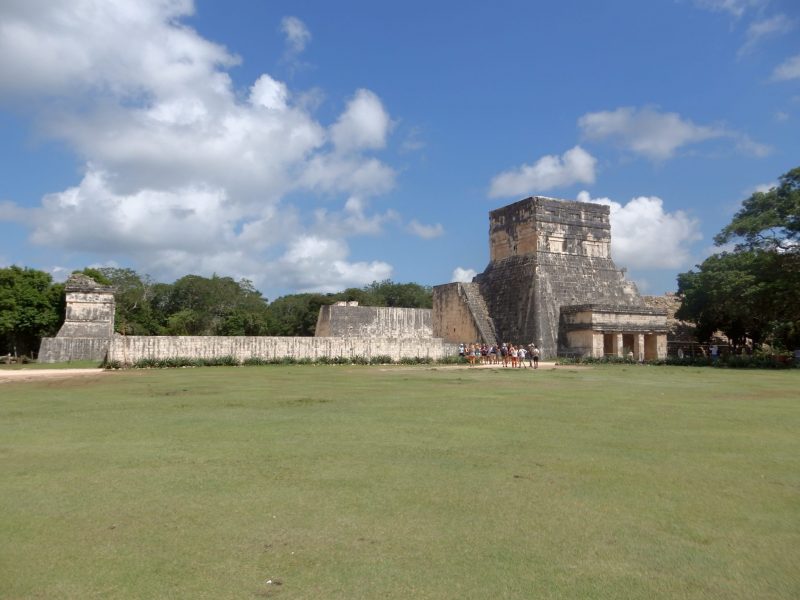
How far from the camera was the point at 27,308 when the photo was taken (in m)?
31.9

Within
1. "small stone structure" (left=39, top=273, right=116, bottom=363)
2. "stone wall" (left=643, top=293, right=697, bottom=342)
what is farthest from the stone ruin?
"small stone structure" (left=39, top=273, right=116, bottom=363)

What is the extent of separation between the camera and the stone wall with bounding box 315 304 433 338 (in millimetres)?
28594

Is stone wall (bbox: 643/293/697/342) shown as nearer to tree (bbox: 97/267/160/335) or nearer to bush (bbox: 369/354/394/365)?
bush (bbox: 369/354/394/365)

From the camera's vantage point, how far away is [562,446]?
5.99 meters

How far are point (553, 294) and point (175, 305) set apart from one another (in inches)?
1256

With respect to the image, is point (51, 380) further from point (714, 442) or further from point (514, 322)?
point (514, 322)

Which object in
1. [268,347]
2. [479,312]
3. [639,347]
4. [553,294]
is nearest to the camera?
[268,347]

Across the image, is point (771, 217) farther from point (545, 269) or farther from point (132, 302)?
point (132, 302)

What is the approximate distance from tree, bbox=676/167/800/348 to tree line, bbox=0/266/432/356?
27.7 metres

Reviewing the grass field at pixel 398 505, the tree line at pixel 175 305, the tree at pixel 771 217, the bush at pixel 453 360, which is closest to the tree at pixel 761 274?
the tree at pixel 771 217

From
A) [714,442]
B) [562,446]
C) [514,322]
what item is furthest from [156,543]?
[514,322]

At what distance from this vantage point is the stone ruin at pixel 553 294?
24344 millimetres

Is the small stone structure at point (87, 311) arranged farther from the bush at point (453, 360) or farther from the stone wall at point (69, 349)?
the bush at point (453, 360)

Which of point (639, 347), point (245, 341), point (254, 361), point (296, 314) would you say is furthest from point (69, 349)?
point (296, 314)
